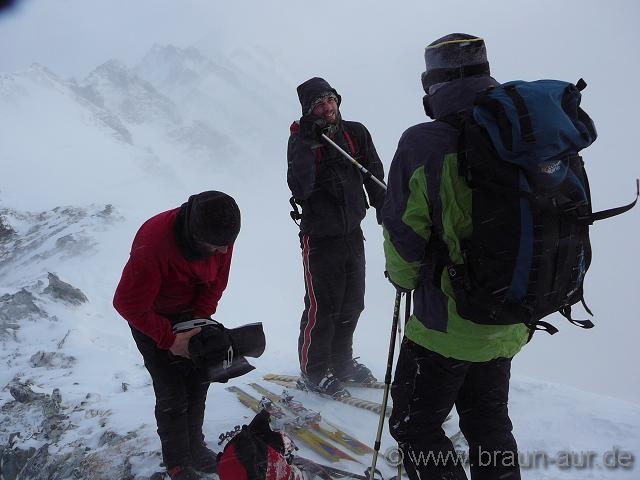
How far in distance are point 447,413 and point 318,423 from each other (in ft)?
7.55

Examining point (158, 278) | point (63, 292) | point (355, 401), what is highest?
point (63, 292)

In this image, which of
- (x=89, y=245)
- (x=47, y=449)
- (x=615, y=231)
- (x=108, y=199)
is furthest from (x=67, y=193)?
(x=615, y=231)

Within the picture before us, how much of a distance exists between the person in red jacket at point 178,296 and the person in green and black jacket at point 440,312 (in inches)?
44.8

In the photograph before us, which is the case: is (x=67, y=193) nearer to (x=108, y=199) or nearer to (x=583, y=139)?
(x=108, y=199)

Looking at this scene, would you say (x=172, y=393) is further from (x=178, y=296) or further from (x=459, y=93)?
(x=459, y=93)

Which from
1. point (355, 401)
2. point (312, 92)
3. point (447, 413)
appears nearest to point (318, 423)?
point (355, 401)

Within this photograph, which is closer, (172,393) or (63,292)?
(172,393)

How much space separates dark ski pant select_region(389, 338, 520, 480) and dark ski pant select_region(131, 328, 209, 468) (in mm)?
1684

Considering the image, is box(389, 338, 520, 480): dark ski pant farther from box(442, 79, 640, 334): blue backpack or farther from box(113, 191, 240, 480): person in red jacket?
box(113, 191, 240, 480): person in red jacket

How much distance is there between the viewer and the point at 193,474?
12.5ft

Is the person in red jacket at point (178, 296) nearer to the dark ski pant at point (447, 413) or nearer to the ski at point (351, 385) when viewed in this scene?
the dark ski pant at point (447, 413)

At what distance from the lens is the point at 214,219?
3055 mm

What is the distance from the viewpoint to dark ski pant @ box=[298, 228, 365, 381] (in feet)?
16.8

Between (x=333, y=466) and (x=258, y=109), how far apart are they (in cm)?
10499
